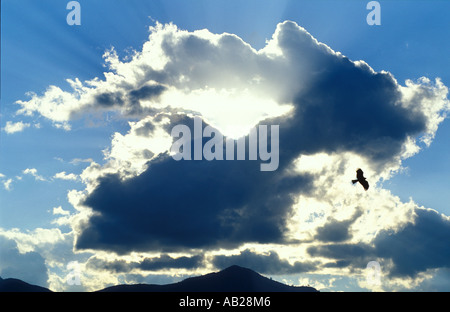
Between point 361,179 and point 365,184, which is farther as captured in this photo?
point 361,179

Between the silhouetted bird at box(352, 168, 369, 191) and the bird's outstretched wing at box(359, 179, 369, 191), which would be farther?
the silhouetted bird at box(352, 168, 369, 191)

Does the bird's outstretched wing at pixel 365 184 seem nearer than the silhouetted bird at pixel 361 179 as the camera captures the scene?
Yes

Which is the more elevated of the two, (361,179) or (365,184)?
(361,179)
